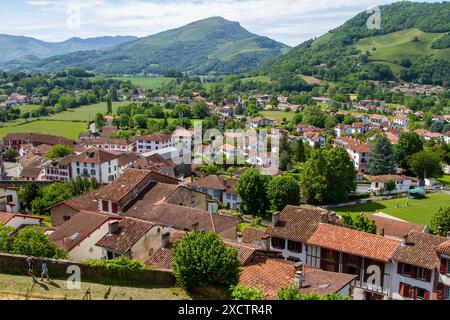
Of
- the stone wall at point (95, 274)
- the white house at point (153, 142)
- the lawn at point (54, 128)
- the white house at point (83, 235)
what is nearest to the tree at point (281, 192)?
the white house at point (83, 235)

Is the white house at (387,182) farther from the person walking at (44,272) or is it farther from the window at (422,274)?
the person walking at (44,272)

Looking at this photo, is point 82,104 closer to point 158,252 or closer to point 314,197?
point 314,197

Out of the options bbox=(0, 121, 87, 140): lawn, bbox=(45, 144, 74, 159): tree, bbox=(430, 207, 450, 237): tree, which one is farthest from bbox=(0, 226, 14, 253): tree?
bbox=(0, 121, 87, 140): lawn

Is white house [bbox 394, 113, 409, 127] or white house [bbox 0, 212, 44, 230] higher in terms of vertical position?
white house [bbox 0, 212, 44, 230]

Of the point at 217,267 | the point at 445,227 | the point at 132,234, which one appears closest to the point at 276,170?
the point at 445,227

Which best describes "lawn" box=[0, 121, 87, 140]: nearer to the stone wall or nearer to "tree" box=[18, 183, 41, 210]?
"tree" box=[18, 183, 41, 210]
